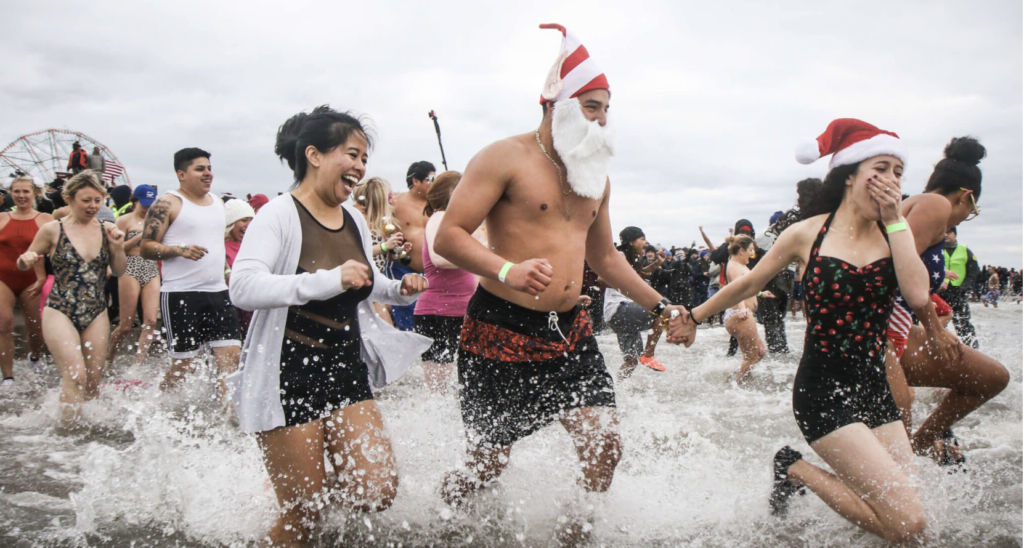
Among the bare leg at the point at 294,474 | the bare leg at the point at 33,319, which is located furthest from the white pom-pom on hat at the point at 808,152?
the bare leg at the point at 33,319

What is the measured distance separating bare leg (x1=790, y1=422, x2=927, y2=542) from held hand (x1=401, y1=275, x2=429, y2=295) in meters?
1.77

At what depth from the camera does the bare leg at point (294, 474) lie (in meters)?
2.46

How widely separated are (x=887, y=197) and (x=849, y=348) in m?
0.65

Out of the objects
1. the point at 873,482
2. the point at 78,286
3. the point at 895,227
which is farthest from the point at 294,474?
the point at 78,286

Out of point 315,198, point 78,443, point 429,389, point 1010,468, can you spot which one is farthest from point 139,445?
point 1010,468

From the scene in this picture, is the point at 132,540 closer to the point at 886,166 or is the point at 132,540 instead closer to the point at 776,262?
the point at 776,262

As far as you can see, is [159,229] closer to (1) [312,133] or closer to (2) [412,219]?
(2) [412,219]

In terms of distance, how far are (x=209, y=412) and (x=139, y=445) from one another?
3.15 feet

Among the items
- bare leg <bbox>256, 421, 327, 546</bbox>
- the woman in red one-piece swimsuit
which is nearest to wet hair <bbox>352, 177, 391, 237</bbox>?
the woman in red one-piece swimsuit

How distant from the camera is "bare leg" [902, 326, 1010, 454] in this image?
3426 mm

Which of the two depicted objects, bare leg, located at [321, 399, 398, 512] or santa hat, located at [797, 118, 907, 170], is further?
santa hat, located at [797, 118, 907, 170]

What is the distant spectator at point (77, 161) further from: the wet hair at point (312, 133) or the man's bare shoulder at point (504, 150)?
the man's bare shoulder at point (504, 150)

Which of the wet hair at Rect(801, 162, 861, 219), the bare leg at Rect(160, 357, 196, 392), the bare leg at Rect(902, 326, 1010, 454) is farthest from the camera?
the bare leg at Rect(160, 357, 196, 392)

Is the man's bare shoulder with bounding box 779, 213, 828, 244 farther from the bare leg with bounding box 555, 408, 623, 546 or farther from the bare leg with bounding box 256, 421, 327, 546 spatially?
the bare leg with bounding box 256, 421, 327, 546
